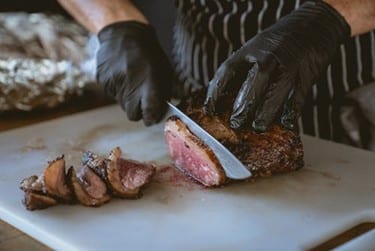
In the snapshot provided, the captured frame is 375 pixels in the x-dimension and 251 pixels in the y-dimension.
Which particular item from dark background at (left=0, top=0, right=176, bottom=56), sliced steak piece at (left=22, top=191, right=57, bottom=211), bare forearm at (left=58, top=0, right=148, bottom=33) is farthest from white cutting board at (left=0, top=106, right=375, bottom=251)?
dark background at (left=0, top=0, right=176, bottom=56)

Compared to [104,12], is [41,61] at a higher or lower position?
lower

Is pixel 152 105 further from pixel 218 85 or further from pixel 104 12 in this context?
pixel 104 12

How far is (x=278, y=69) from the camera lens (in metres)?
1.56

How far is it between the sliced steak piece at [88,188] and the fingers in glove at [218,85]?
0.97ft

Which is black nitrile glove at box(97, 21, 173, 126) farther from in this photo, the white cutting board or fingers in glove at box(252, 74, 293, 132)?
fingers in glove at box(252, 74, 293, 132)

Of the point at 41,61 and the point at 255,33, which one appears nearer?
the point at 255,33

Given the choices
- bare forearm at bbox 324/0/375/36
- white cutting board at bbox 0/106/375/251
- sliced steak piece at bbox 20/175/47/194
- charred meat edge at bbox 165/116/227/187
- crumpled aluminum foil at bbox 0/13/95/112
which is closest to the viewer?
white cutting board at bbox 0/106/375/251

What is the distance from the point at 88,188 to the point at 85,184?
1 centimetres

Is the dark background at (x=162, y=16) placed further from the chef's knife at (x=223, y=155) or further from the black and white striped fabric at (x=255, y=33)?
the chef's knife at (x=223, y=155)

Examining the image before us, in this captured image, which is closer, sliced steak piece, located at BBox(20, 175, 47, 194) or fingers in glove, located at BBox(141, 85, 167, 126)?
sliced steak piece, located at BBox(20, 175, 47, 194)

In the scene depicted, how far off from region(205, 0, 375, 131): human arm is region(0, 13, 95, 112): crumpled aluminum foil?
2.30 feet

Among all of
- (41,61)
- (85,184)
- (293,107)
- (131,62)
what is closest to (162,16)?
(41,61)

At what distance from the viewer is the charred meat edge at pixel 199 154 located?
5.10 feet

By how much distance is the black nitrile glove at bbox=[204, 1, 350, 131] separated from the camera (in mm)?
1531
